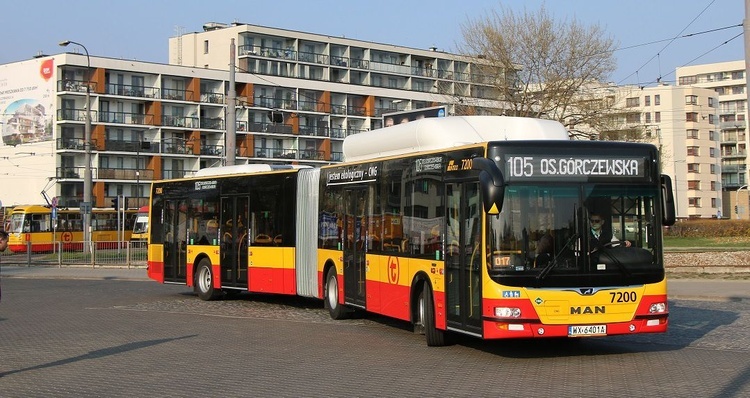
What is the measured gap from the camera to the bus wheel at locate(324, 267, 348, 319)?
19516 mm

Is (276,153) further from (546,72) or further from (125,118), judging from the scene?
(546,72)

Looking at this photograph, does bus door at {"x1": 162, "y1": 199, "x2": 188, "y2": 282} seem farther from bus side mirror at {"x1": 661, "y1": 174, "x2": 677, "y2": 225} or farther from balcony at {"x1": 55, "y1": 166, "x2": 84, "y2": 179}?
balcony at {"x1": 55, "y1": 166, "x2": 84, "y2": 179}

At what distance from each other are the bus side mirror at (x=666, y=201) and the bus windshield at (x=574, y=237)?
154mm

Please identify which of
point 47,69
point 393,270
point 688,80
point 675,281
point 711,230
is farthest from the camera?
point 688,80

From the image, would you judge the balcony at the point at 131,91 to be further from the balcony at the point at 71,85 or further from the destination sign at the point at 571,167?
the destination sign at the point at 571,167

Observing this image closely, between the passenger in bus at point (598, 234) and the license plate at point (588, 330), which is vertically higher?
the passenger in bus at point (598, 234)

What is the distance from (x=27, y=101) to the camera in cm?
9181

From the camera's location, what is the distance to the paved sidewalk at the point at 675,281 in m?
24.6

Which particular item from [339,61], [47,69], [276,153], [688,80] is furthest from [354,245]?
[688,80]

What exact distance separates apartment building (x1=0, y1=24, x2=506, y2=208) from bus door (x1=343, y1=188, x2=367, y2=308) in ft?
210

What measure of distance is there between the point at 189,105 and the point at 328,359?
282 ft

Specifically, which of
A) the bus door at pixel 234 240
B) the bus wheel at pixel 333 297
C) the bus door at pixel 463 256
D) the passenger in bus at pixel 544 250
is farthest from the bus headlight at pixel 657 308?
the bus door at pixel 234 240

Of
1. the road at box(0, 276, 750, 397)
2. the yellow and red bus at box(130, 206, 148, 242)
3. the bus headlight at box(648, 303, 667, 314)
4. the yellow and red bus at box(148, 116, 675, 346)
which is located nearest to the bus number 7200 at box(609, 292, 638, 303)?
the yellow and red bus at box(148, 116, 675, 346)

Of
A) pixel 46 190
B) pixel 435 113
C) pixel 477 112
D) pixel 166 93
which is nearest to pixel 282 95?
pixel 166 93
